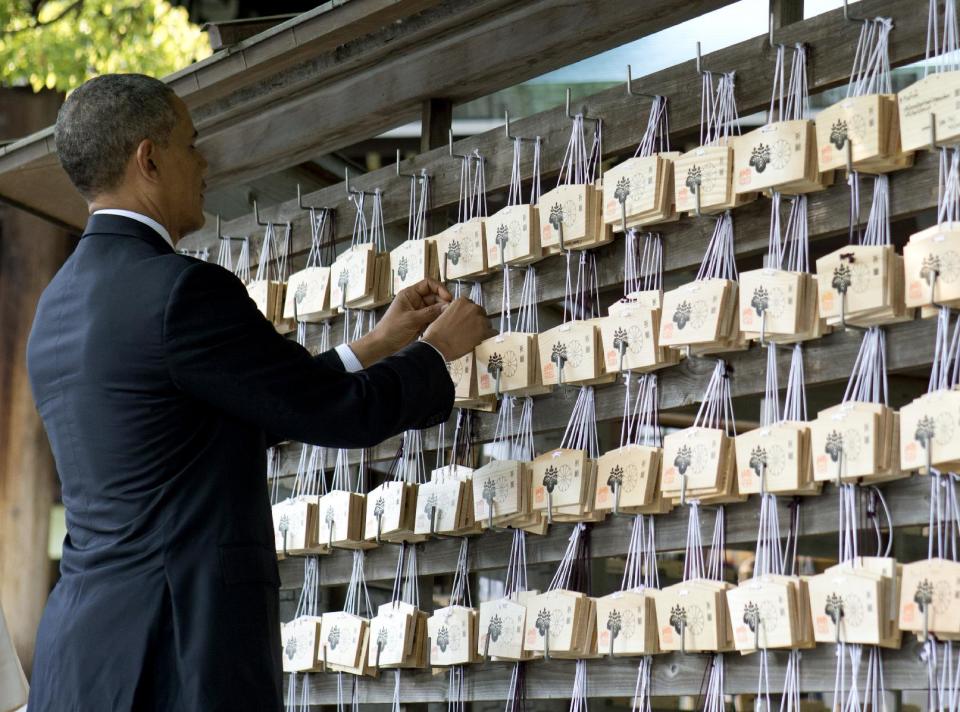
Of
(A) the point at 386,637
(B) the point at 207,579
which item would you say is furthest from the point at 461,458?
(B) the point at 207,579

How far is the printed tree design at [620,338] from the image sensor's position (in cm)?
212

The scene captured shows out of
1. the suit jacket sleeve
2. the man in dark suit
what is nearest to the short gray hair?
the man in dark suit

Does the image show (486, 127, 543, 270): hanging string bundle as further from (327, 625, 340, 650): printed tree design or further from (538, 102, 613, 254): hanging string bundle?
(327, 625, 340, 650): printed tree design

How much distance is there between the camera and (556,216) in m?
2.28

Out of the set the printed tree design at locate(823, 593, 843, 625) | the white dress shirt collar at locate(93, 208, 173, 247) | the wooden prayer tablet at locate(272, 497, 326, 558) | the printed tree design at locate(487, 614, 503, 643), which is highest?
the white dress shirt collar at locate(93, 208, 173, 247)

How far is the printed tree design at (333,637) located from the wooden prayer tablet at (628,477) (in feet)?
2.26

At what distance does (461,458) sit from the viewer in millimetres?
2500

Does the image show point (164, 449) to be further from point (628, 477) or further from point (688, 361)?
point (688, 361)

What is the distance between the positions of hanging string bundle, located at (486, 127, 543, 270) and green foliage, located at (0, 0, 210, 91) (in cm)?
346

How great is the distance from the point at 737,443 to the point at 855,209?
36cm

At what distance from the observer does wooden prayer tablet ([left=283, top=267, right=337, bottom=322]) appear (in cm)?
279

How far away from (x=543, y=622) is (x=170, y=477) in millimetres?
647

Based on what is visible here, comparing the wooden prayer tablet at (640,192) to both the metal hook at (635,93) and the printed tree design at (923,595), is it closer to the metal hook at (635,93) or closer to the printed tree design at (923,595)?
the metal hook at (635,93)

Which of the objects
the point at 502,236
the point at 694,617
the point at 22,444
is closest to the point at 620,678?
the point at 694,617
